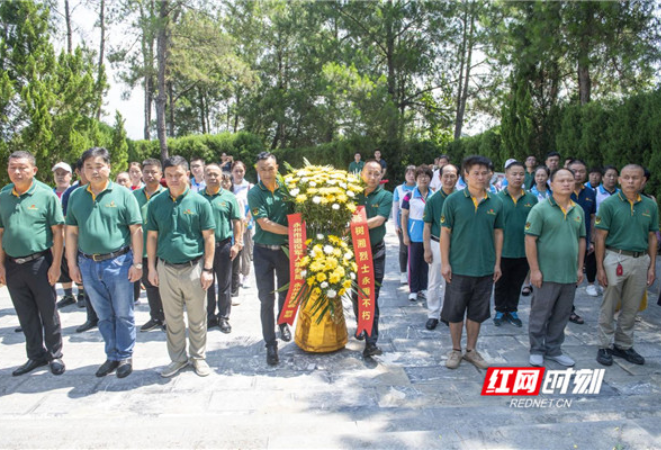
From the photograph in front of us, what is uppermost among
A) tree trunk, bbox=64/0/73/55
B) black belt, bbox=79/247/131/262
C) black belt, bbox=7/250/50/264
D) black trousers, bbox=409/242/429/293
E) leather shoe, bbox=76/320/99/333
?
tree trunk, bbox=64/0/73/55

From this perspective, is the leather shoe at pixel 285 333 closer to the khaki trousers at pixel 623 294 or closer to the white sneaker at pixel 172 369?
the white sneaker at pixel 172 369

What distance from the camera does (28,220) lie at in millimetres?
3971

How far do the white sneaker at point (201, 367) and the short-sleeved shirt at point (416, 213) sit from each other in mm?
3117

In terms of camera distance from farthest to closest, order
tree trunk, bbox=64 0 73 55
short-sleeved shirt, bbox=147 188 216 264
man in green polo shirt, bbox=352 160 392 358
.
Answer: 1. tree trunk, bbox=64 0 73 55
2. man in green polo shirt, bbox=352 160 392 358
3. short-sleeved shirt, bbox=147 188 216 264

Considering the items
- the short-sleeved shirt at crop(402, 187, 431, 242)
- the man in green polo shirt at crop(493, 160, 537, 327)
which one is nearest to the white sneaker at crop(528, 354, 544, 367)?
the man in green polo shirt at crop(493, 160, 537, 327)

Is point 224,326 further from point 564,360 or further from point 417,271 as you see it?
point 564,360

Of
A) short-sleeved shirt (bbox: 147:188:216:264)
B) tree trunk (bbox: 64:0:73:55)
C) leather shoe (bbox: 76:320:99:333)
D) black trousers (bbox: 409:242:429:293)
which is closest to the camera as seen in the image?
short-sleeved shirt (bbox: 147:188:216:264)

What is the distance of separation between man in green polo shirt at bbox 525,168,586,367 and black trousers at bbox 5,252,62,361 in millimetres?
4369

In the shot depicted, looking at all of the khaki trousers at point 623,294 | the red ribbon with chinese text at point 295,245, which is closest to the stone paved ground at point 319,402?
the khaki trousers at point 623,294

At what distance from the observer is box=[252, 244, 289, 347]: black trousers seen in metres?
4.30

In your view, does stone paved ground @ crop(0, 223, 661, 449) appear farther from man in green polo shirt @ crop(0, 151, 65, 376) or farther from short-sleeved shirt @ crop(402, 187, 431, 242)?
short-sleeved shirt @ crop(402, 187, 431, 242)

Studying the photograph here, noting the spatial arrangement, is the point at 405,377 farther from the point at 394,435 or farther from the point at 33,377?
the point at 33,377

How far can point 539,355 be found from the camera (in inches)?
166

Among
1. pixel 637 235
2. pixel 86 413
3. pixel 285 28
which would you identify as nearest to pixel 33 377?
pixel 86 413
